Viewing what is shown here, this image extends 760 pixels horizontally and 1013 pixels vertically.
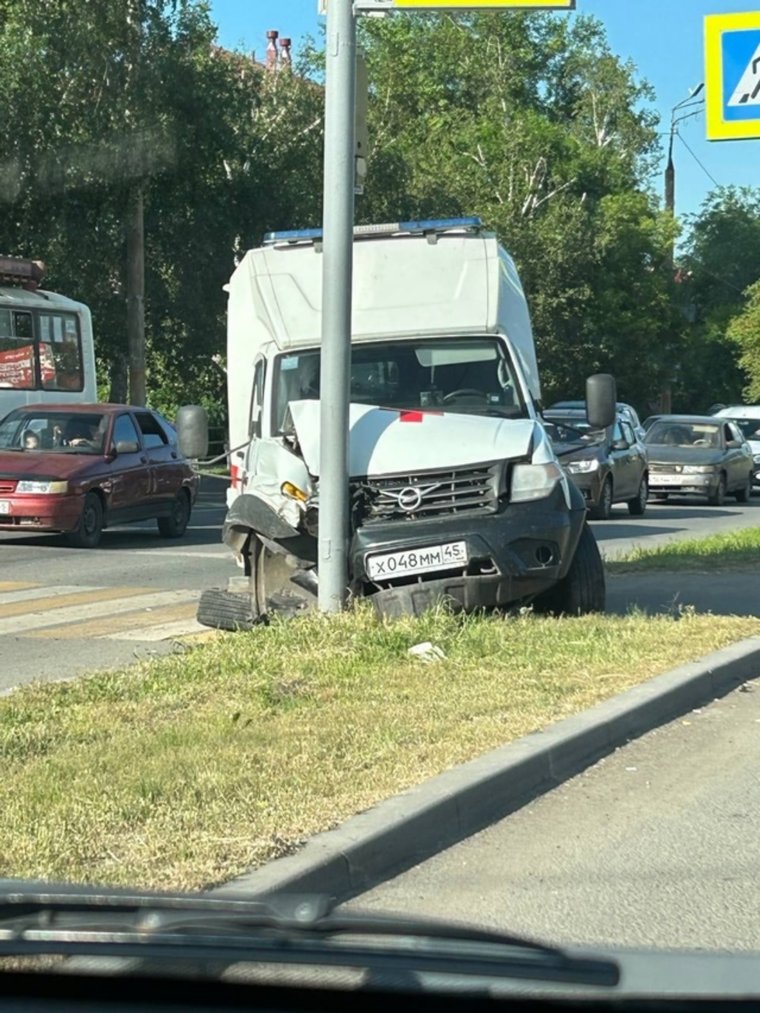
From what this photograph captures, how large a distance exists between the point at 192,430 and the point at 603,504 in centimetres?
1377

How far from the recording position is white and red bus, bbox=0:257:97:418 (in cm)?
2548

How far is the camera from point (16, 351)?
2564 cm

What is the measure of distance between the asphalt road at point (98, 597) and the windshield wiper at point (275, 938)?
22.1 ft

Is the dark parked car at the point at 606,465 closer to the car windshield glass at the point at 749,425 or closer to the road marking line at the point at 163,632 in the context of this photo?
the road marking line at the point at 163,632

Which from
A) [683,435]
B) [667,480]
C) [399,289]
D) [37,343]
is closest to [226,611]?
[399,289]

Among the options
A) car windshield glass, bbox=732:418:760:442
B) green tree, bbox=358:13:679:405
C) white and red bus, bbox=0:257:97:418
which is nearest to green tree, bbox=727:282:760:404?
green tree, bbox=358:13:679:405

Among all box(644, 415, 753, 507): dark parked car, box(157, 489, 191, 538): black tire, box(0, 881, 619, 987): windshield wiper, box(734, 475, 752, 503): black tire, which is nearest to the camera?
box(0, 881, 619, 987): windshield wiper

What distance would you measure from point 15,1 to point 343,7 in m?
24.6

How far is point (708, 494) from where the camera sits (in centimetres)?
3123

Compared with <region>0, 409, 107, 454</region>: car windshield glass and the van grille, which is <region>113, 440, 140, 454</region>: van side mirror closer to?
<region>0, 409, 107, 454</region>: car windshield glass

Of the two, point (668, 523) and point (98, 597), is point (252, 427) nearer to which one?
point (98, 597)

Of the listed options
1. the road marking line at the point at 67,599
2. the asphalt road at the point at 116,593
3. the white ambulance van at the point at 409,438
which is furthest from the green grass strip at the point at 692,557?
the road marking line at the point at 67,599

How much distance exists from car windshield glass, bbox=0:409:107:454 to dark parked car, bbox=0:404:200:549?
0.01 m

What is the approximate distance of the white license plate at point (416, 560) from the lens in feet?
33.8
